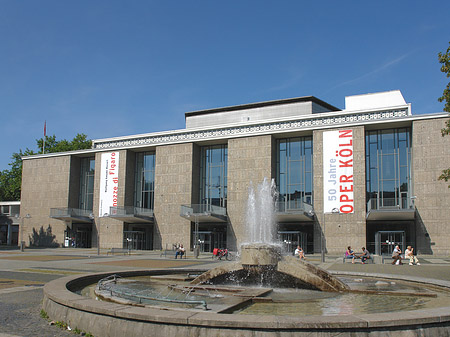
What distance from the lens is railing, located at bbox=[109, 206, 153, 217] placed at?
171 feet

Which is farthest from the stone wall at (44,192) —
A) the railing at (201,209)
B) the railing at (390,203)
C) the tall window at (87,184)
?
the railing at (390,203)

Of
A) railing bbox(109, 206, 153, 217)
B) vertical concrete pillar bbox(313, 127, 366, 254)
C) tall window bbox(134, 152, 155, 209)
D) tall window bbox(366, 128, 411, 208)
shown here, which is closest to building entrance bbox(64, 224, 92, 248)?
railing bbox(109, 206, 153, 217)

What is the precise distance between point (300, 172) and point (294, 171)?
71 cm

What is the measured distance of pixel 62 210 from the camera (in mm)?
57156

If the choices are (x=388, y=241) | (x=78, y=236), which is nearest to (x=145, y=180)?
(x=78, y=236)

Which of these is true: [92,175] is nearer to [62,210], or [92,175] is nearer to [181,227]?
[62,210]

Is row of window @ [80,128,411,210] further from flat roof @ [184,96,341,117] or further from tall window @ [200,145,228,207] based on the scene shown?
flat roof @ [184,96,341,117]

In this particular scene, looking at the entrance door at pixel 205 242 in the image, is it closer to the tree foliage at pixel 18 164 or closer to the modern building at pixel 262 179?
the modern building at pixel 262 179

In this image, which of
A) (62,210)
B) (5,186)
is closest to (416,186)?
(62,210)

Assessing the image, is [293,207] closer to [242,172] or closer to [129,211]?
Answer: [242,172]

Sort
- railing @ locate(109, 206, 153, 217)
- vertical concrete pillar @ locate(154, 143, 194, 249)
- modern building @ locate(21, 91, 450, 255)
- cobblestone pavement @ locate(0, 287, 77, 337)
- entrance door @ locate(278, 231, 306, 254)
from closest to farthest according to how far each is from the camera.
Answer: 1. cobblestone pavement @ locate(0, 287, 77, 337)
2. modern building @ locate(21, 91, 450, 255)
3. entrance door @ locate(278, 231, 306, 254)
4. vertical concrete pillar @ locate(154, 143, 194, 249)
5. railing @ locate(109, 206, 153, 217)

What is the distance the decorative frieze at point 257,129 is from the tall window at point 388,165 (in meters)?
1.99

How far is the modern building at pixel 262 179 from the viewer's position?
137 ft

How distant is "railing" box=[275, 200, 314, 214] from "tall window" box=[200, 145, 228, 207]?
6.91 metres
